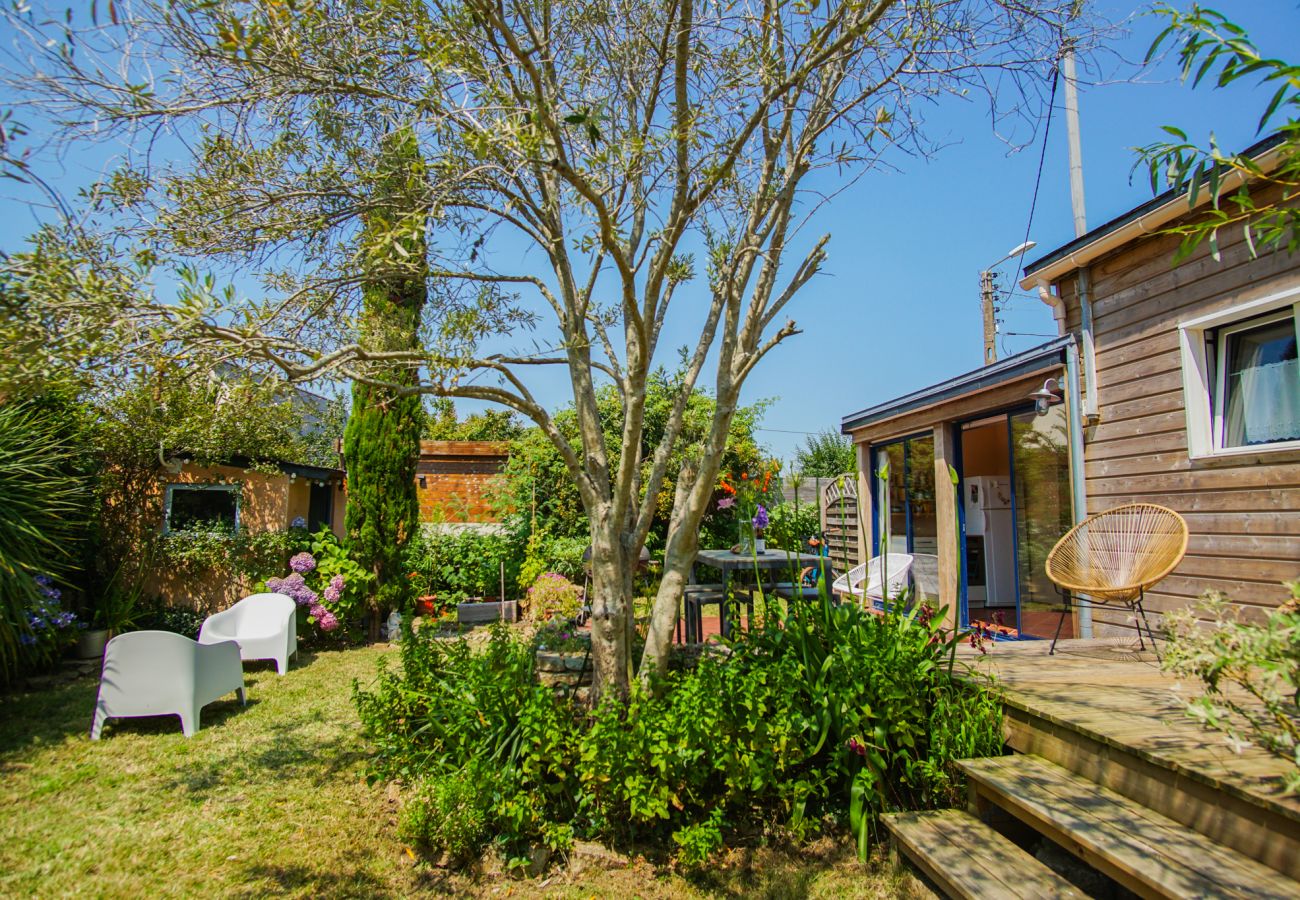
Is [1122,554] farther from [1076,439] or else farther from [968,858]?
[968,858]

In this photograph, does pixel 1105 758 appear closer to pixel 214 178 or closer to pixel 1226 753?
pixel 1226 753

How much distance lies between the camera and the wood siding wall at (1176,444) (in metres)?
3.88

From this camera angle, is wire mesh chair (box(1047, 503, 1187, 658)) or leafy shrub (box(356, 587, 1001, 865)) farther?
wire mesh chair (box(1047, 503, 1187, 658))

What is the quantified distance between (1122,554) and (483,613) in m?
6.76

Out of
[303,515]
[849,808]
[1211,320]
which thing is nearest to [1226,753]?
[849,808]

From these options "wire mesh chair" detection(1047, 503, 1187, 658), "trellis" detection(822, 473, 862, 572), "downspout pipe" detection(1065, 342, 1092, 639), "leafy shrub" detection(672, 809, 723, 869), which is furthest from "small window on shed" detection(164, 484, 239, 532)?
"downspout pipe" detection(1065, 342, 1092, 639)

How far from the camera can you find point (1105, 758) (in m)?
2.59

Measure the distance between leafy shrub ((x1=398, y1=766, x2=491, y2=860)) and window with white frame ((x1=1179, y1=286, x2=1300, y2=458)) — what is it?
481cm

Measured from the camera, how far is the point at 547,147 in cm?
284

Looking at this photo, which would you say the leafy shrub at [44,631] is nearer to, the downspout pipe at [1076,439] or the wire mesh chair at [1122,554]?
the wire mesh chair at [1122,554]

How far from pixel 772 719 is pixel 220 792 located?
3182 millimetres

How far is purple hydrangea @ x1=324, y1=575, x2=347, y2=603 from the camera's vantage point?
7527mm

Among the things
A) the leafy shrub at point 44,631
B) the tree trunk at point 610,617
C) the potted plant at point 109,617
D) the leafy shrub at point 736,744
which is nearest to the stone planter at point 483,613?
the potted plant at point 109,617

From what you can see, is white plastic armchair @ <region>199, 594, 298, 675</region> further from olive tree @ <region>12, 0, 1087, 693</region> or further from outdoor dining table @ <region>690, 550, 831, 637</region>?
outdoor dining table @ <region>690, 550, 831, 637</region>
